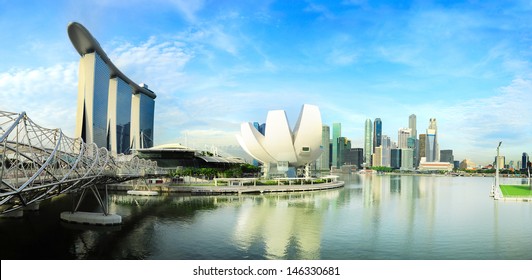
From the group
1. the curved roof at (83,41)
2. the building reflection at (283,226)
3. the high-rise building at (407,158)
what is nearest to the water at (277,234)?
the building reflection at (283,226)

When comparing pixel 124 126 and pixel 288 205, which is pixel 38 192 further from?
pixel 124 126

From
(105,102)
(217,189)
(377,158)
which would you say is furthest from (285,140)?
(377,158)

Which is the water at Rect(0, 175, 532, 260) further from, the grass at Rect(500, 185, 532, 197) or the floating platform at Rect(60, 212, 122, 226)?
the grass at Rect(500, 185, 532, 197)

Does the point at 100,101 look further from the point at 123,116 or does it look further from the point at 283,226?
the point at 283,226

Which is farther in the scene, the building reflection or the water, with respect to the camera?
the building reflection

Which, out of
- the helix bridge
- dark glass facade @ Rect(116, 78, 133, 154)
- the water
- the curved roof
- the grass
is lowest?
the water

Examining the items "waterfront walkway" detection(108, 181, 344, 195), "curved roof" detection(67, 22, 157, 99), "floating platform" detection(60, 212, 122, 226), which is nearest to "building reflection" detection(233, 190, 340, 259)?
"waterfront walkway" detection(108, 181, 344, 195)

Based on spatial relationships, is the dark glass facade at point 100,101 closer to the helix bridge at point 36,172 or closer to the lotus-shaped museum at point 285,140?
the lotus-shaped museum at point 285,140
